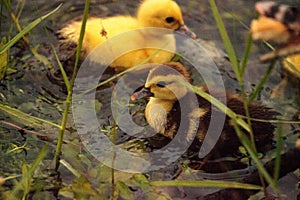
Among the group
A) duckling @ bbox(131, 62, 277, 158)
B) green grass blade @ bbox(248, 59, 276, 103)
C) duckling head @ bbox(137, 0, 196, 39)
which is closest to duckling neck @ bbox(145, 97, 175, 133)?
duckling @ bbox(131, 62, 277, 158)

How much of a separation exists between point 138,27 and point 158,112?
54cm

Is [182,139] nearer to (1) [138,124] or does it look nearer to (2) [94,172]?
(1) [138,124]

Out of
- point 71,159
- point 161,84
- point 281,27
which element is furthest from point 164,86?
point 281,27

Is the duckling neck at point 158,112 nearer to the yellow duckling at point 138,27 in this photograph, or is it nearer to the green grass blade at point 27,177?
the yellow duckling at point 138,27

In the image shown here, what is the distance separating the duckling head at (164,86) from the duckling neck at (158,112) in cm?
2

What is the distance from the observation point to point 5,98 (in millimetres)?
2404

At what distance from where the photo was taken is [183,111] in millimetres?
2307

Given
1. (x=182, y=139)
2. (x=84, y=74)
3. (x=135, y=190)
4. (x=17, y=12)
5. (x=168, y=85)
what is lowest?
(x=135, y=190)

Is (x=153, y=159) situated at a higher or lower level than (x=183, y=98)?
lower

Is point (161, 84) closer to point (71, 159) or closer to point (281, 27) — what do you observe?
point (71, 159)

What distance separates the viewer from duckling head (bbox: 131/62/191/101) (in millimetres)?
2316

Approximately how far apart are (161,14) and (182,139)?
26.0 inches

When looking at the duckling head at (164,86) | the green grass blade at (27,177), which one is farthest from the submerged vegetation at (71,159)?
the duckling head at (164,86)

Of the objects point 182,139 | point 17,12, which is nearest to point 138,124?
point 182,139
